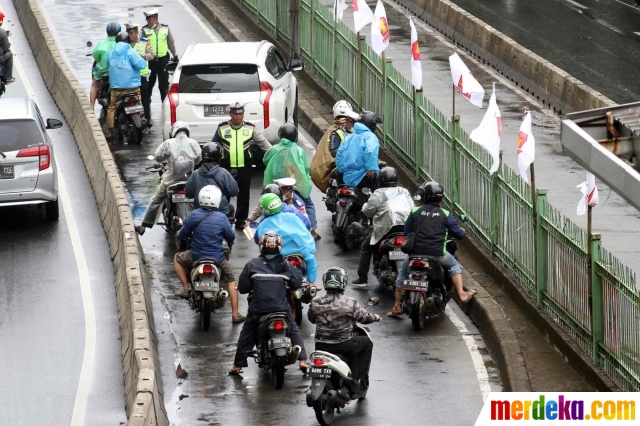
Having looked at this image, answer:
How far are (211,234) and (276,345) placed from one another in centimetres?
228

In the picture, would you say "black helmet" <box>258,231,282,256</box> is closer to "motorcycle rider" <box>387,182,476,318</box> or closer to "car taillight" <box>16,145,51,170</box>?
"motorcycle rider" <box>387,182,476,318</box>

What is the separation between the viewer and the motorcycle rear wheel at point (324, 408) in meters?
13.6

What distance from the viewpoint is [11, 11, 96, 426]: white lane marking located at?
14.6 m

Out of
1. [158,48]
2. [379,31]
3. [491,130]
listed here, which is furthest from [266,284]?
[158,48]

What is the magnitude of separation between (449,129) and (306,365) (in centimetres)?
615

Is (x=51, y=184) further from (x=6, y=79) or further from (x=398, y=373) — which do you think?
(x=6, y=79)

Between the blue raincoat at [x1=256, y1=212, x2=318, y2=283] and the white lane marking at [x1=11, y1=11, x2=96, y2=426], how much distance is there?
7.15ft

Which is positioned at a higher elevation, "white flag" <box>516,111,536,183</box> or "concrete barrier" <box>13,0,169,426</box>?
"white flag" <box>516,111,536,183</box>

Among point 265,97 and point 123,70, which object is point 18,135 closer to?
point 265,97

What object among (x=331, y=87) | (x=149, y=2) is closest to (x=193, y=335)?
(x=331, y=87)

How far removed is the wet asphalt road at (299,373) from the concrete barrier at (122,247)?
30cm

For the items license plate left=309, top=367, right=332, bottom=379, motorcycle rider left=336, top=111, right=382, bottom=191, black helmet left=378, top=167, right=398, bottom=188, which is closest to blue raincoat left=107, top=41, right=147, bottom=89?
motorcycle rider left=336, top=111, right=382, bottom=191

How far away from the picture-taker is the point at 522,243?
16.9 metres

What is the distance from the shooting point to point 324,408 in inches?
542
